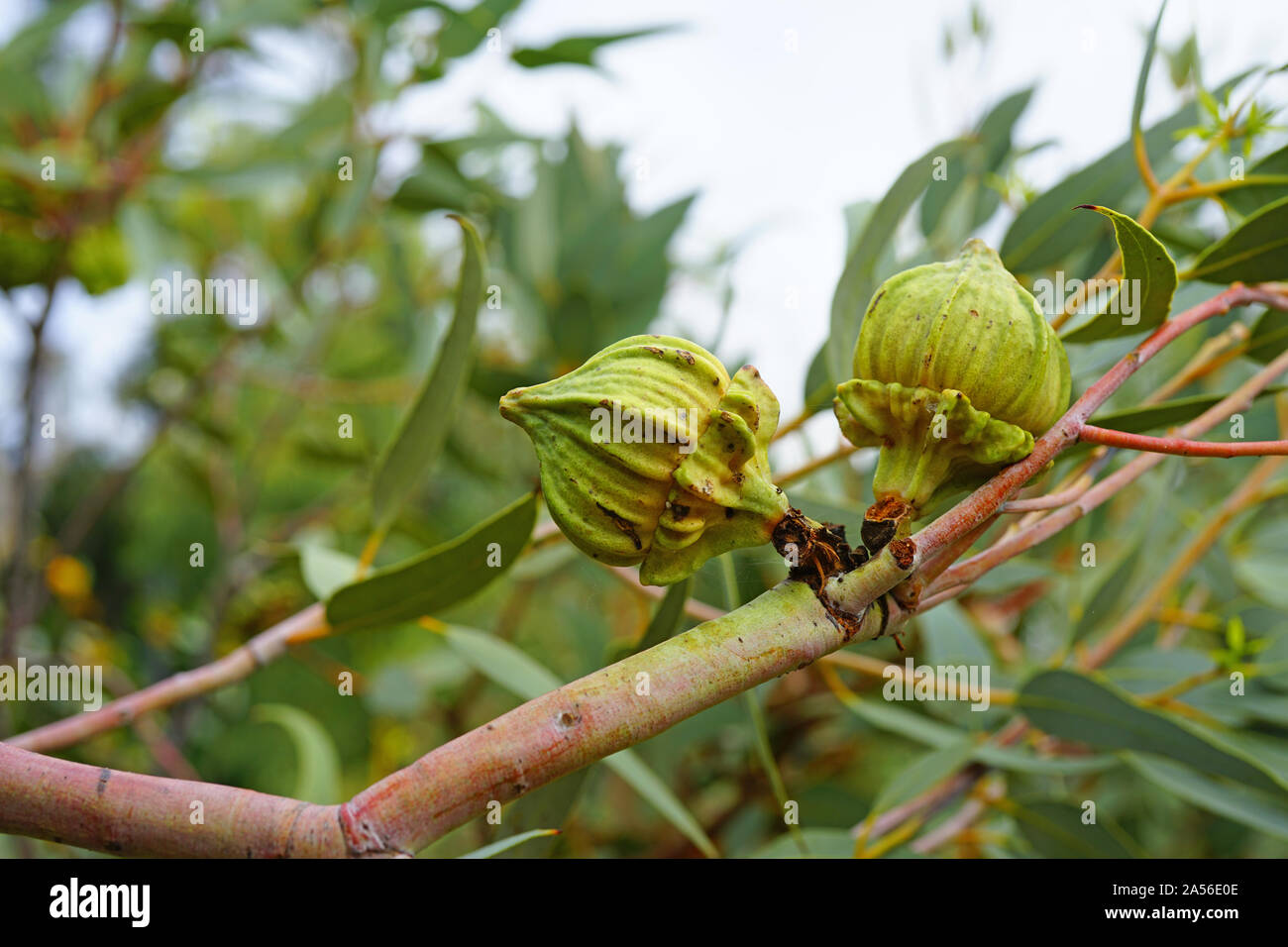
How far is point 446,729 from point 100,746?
0.61 metres

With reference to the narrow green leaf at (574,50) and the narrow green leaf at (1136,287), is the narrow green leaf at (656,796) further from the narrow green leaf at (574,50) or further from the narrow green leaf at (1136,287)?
the narrow green leaf at (574,50)

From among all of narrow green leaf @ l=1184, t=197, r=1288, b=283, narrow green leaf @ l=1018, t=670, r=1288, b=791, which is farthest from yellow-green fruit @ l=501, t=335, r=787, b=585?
narrow green leaf @ l=1018, t=670, r=1288, b=791

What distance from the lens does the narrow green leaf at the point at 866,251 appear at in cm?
57

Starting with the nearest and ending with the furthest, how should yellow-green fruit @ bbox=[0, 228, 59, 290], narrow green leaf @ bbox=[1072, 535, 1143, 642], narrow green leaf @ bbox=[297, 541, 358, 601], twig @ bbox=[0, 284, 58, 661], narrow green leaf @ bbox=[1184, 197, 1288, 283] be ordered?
narrow green leaf @ bbox=[1184, 197, 1288, 283] → narrow green leaf @ bbox=[297, 541, 358, 601] → narrow green leaf @ bbox=[1072, 535, 1143, 642] → twig @ bbox=[0, 284, 58, 661] → yellow-green fruit @ bbox=[0, 228, 59, 290]

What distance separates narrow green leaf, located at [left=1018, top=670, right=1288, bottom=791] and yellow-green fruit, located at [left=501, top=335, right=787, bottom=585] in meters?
0.42

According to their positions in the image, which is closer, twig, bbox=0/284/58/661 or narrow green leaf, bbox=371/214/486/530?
narrow green leaf, bbox=371/214/486/530

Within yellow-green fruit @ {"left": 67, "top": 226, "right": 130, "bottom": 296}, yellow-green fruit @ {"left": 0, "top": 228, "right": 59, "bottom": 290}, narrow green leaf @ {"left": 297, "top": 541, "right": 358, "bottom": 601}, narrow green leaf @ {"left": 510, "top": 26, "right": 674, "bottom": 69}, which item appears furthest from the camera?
yellow-green fruit @ {"left": 67, "top": 226, "right": 130, "bottom": 296}

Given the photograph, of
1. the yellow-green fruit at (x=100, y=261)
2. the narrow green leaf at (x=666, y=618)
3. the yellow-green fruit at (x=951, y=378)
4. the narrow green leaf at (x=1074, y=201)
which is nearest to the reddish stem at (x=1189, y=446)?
the yellow-green fruit at (x=951, y=378)

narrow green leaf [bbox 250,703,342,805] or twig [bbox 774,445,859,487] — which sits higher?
twig [bbox 774,445,859,487]

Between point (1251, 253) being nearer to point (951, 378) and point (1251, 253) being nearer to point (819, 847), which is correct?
point (951, 378)

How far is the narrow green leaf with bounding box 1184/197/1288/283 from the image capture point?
518 millimetres

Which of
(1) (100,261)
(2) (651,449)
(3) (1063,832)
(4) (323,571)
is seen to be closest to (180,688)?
(4) (323,571)

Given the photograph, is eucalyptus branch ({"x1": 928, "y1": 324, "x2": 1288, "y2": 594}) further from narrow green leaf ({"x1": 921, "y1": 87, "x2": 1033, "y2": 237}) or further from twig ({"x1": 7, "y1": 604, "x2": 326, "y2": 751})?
twig ({"x1": 7, "y1": 604, "x2": 326, "y2": 751})

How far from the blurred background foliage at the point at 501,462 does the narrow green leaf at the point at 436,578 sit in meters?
0.05
